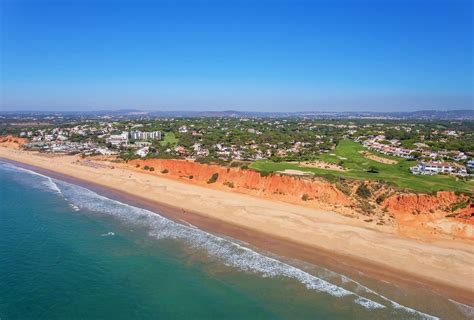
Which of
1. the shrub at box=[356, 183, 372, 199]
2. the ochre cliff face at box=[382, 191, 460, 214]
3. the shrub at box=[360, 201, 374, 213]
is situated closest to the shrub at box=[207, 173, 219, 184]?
the shrub at box=[356, 183, 372, 199]

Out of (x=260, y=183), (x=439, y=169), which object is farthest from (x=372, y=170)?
(x=260, y=183)

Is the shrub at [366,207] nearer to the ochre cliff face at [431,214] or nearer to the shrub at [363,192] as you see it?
the shrub at [363,192]

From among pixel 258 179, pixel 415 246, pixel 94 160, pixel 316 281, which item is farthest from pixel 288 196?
pixel 94 160

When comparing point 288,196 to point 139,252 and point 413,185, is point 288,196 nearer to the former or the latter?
point 413,185

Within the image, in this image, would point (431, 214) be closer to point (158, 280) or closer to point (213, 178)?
point (158, 280)

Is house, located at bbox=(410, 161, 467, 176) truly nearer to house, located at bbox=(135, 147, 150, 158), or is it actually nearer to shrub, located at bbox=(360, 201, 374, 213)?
shrub, located at bbox=(360, 201, 374, 213)
